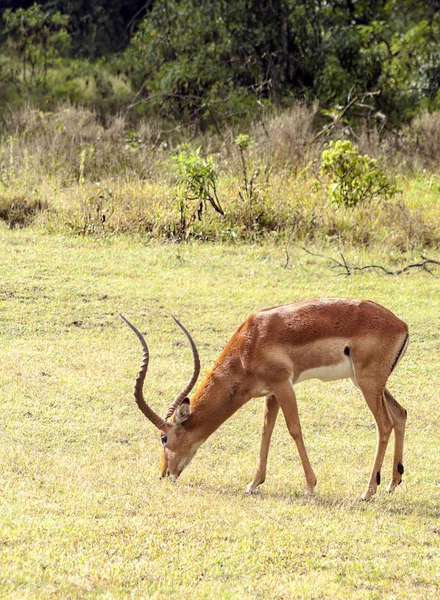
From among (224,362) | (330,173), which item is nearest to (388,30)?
(330,173)

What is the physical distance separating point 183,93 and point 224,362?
53.3 ft

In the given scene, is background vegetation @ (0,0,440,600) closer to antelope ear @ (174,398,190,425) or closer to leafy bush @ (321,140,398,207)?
leafy bush @ (321,140,398,207)

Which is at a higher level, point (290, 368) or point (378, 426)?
point (290, 368)

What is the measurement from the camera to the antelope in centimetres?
550

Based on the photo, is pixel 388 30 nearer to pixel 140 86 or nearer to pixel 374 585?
pixel 140 86

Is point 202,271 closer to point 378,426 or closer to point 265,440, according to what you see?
point 265,440

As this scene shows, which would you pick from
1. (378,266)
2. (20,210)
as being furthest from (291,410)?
(20,210)

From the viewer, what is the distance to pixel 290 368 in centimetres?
550

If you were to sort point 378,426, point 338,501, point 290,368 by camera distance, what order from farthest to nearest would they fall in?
point 378,426 < point 290,368 < point 338,501

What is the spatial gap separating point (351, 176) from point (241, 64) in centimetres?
869

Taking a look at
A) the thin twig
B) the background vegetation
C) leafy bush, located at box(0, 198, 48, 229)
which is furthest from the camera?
leafy bush, located at box(0, 198, 48, 229)

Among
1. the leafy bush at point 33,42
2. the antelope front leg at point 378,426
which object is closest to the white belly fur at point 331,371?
the antelope front leg at point 378,426

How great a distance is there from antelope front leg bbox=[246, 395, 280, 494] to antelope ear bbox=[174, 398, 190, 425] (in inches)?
20.1

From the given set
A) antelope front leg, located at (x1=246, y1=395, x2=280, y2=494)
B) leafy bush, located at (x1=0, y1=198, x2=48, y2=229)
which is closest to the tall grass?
leafy bush, located at (x1=0, y1=198, x2=48, y2=229)
